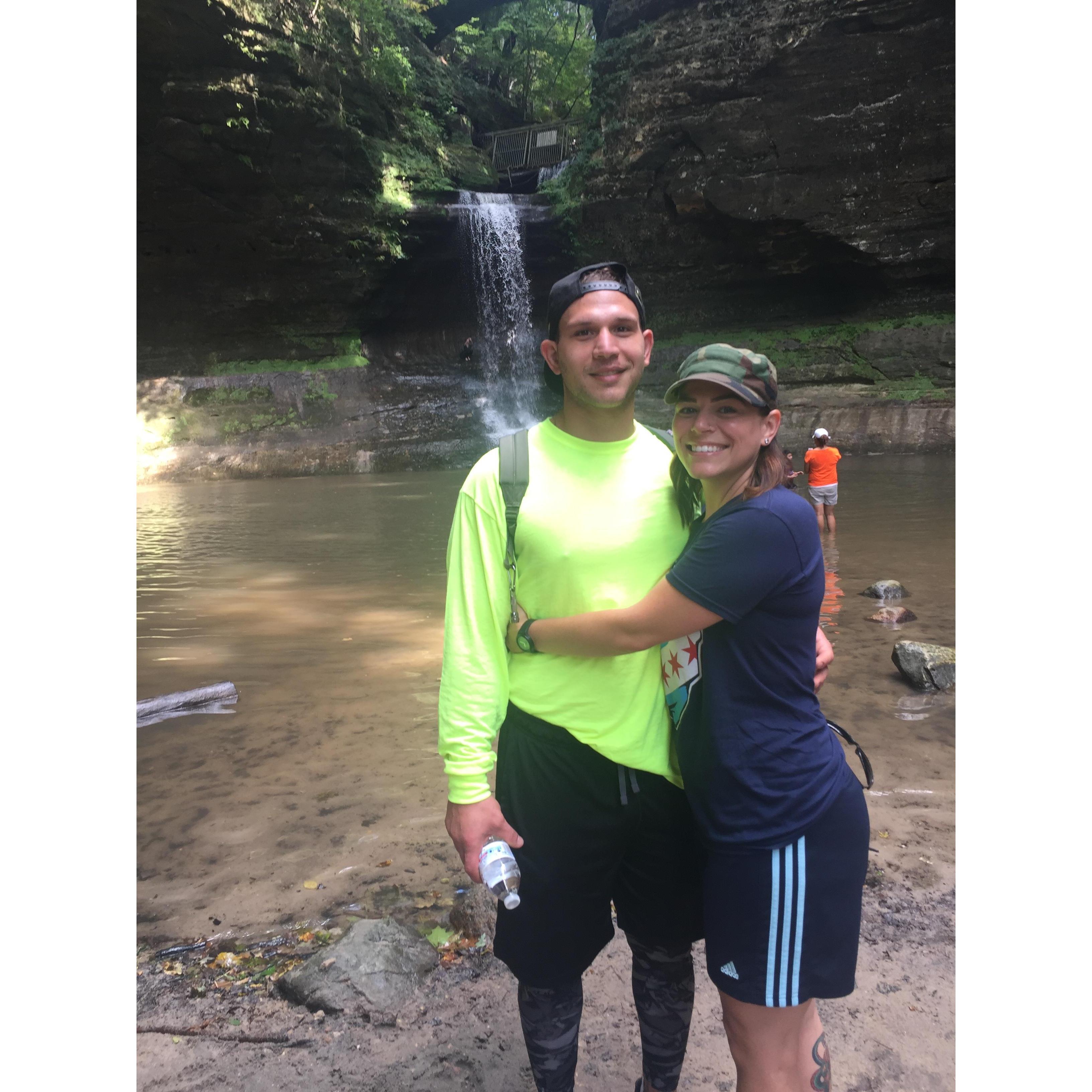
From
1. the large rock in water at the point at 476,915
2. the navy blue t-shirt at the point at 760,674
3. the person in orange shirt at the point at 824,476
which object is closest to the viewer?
the navy blue t-shirt at the point at 760,674

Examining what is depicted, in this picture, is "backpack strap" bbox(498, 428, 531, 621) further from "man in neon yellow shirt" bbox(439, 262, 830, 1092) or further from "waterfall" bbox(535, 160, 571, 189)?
"waterfall" bbox(535, 160, 571, 189)

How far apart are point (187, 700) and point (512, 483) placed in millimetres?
3833

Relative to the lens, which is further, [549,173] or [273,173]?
[549,173]

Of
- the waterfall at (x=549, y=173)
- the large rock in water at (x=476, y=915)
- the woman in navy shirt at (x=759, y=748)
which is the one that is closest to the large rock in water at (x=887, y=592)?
the large rock in water at (x=476, y=915)

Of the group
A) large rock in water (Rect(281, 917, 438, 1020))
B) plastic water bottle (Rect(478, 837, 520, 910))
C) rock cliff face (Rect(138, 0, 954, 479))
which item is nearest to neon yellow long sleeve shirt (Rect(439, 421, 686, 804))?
plastic water bottle (Rect(478, 837, 520, 910))

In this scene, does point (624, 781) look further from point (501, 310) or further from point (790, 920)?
point (501, 310)

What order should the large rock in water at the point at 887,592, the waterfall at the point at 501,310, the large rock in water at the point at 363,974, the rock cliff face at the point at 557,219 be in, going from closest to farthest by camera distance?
the large rock in water at the point at 363,974 < the large rock in water at the point at 887,592 < the rock cliff face at the point at 557,219 < the waterfall at the point at 501,310

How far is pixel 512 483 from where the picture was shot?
172 centimetres

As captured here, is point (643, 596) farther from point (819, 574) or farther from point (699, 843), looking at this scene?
point (699, 843)

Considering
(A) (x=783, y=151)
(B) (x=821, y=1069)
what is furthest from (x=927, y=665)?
(A) (x=783, y=151)

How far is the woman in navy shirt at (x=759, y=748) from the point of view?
147 cm

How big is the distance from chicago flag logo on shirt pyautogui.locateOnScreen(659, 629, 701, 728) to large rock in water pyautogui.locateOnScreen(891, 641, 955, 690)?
3.51 m

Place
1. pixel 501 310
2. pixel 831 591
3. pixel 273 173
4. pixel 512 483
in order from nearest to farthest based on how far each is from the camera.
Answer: pixel 512 483 → pixel 831 591 → pixel 273 173 → pixel 501 310

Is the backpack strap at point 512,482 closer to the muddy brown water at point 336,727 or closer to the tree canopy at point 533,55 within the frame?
the muddy brown water at point 336,727
